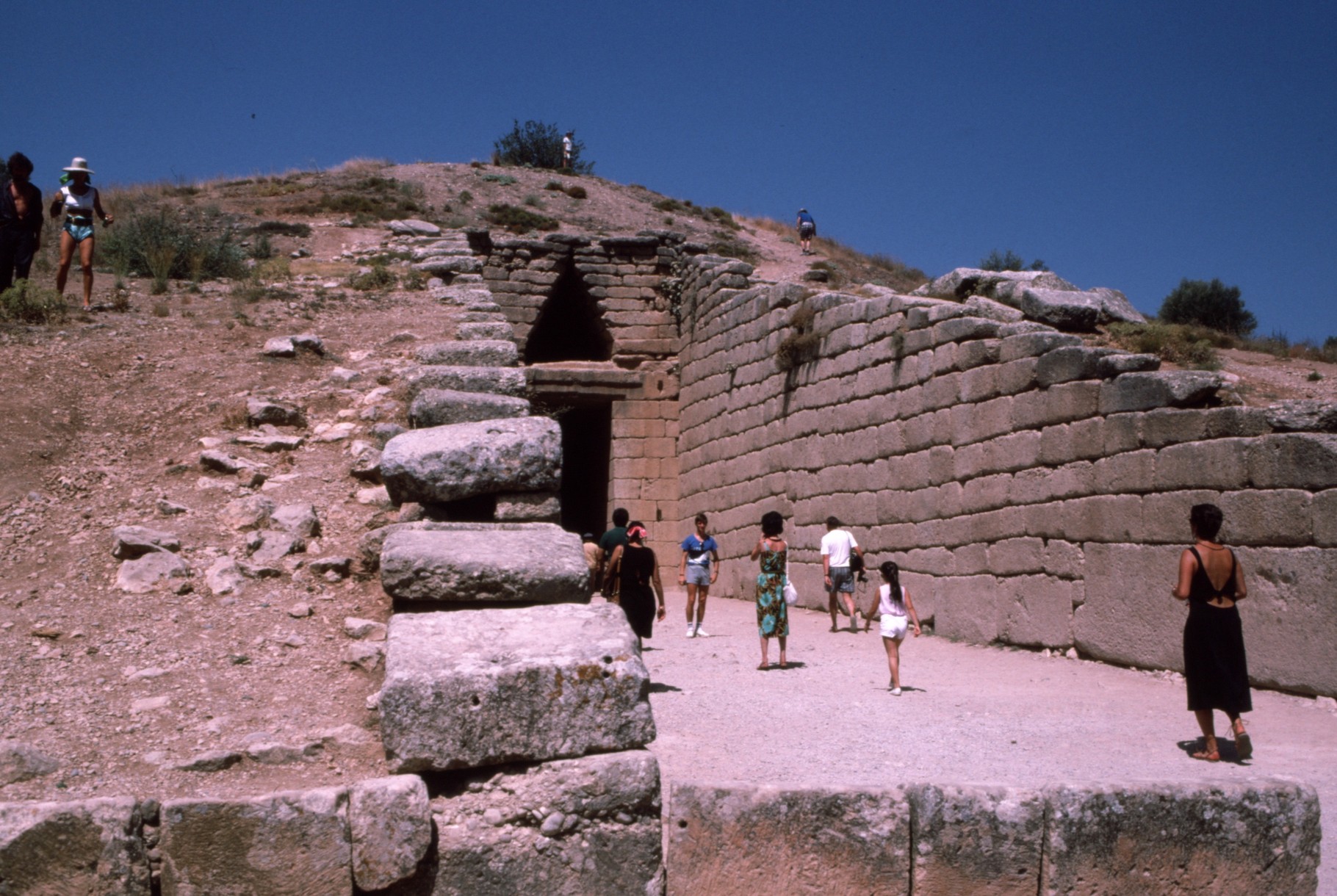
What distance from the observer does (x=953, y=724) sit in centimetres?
701

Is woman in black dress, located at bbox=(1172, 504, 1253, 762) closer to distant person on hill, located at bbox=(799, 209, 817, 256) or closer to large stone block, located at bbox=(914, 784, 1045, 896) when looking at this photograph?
large stone block, located at bbox=(914, 784, 1045, 896)

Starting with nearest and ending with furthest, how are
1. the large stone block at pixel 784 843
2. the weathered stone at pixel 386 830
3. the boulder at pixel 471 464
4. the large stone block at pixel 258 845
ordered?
the large stone block at pixel 258 845 → the weathered stone at pixel 386 830 → the large stone block at pixel 784 843 → the boulder at pixel 471 464

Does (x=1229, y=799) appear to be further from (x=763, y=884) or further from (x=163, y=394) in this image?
(x=163, y=394)

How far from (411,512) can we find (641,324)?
507 inches

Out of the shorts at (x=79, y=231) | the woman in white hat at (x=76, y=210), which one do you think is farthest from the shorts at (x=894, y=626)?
the shorts at (x=79, y=231)

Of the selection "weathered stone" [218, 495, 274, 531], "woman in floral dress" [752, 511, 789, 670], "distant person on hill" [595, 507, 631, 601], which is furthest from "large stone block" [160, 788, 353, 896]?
"distant person on hill" [595, 507, 631, 601]

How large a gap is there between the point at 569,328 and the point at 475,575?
16773 mm

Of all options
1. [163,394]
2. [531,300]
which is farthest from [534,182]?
[163,394]

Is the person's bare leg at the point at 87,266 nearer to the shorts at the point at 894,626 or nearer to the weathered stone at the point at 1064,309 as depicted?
the shorts at the point at 894,626

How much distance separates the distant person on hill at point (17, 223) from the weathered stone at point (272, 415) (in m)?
4.90

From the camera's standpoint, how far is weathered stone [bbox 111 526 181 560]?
4.46 metres

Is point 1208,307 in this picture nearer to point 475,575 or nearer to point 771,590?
point 771,590

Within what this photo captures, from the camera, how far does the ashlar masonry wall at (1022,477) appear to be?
288 inches

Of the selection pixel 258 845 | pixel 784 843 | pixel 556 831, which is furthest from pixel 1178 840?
pixel 258 845
